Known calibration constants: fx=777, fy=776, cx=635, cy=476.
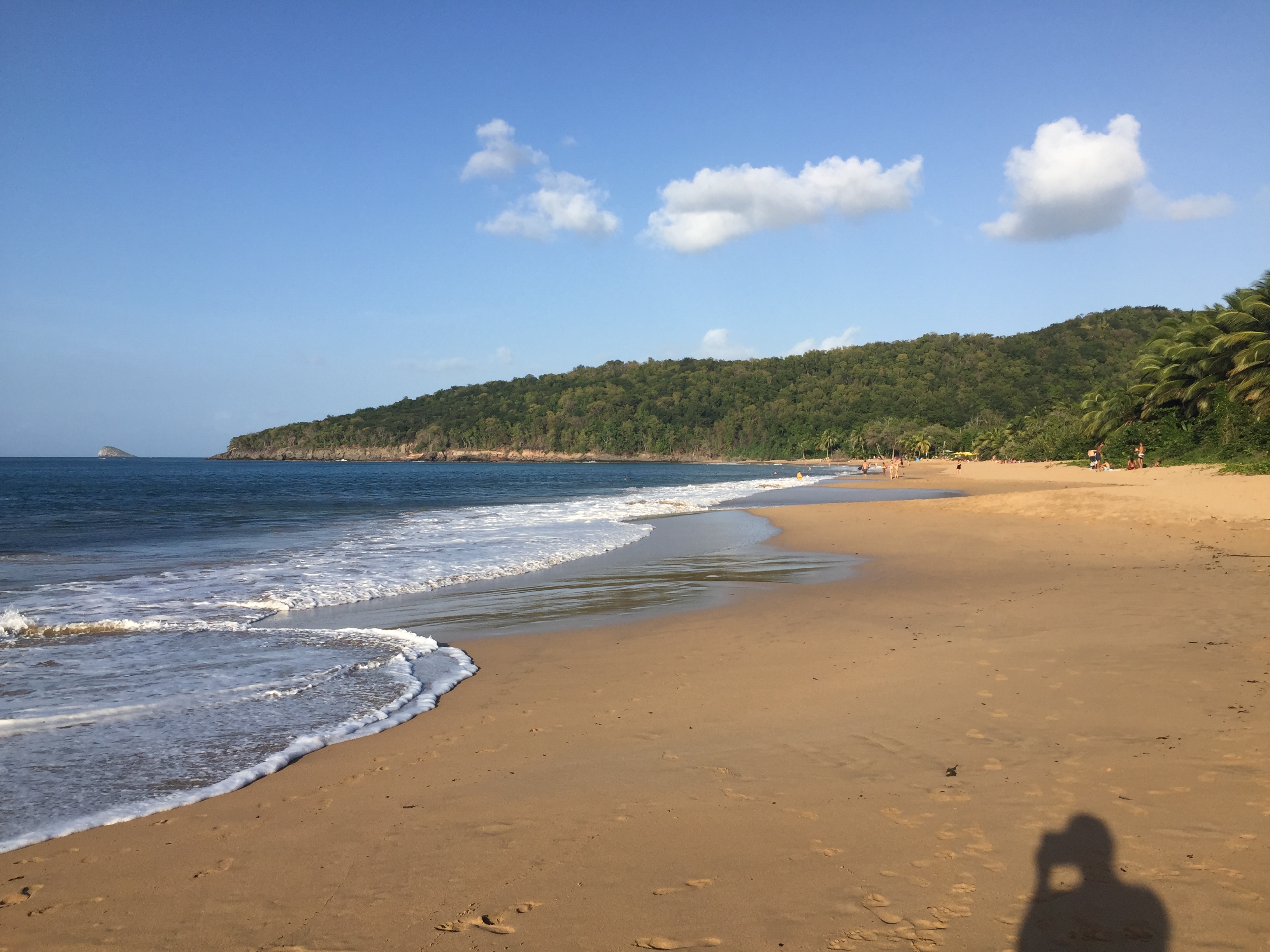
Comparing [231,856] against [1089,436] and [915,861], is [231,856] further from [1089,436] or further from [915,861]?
[1089,436]

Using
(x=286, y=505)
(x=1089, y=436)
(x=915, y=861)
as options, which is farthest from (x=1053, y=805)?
(x=1089, y=436)

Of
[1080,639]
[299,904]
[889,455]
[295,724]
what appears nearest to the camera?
[299,904]

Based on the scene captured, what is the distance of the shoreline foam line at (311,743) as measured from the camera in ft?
13.8

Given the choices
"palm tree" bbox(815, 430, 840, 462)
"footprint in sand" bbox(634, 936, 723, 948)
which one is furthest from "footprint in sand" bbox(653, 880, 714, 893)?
"palm tree" bbox(815, 430, 840, 462)

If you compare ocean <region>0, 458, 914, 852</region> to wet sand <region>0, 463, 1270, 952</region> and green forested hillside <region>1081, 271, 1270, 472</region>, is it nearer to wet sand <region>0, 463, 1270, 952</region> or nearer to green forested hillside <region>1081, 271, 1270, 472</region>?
wet sand <region>0, 463, 1270, 952</region>

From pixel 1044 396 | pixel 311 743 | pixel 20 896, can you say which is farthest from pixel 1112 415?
pixel 1044 396

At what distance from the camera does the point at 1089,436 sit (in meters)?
52.4

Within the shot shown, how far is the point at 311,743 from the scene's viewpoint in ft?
17.9

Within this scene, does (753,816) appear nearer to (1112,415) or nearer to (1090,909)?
(1090,909)

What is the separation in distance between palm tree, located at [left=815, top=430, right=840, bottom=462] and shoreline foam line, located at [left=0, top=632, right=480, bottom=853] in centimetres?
16211

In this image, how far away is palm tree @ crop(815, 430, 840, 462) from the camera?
543 feet

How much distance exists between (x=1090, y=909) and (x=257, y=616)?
33.3ft

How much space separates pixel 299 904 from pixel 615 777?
6.16 feet

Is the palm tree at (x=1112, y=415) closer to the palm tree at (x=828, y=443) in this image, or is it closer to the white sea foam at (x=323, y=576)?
the white sea foam at (x=323, y=576)
